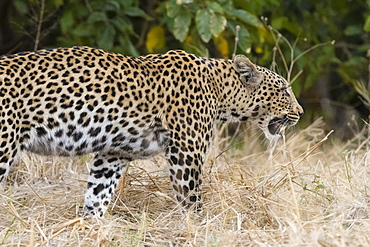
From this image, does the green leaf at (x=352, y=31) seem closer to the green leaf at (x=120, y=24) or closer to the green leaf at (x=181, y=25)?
the green leaf at (x=181, y=25)

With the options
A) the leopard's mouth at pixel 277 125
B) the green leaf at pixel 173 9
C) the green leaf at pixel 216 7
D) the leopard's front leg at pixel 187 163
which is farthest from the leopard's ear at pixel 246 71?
the green leaf at pixel 173 9

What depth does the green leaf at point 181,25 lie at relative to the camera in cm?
719

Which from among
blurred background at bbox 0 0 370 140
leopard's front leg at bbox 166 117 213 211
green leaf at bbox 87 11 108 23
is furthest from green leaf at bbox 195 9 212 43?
leopard's front leg at bbox 166 117 213 211

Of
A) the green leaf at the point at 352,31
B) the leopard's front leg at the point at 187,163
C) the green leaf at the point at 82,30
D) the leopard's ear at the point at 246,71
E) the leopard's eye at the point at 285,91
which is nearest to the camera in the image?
the leopard's front leg at the point at 187,163

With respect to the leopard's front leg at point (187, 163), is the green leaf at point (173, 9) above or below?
above

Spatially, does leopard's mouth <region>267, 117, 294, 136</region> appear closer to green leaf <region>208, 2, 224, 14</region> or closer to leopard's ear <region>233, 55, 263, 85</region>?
leopard's ear <region>233, 55, 263, 85</region>

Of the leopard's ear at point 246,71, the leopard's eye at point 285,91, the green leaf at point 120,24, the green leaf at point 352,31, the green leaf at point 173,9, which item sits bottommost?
the green leaf at point 352,31

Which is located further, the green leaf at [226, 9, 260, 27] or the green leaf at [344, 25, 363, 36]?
the green leaf at [344, 25, 363, 36]

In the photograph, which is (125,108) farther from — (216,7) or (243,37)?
(243,37)

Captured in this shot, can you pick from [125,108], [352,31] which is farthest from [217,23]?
[352,31]

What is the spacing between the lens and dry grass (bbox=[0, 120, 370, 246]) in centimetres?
459

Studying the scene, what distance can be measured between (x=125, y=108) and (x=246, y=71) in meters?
1.13

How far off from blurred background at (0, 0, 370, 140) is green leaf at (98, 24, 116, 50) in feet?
0.04

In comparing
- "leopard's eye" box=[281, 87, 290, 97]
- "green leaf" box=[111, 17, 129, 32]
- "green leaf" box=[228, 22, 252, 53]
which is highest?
"leopard's eye" box=[281, 87, 290, 97]
